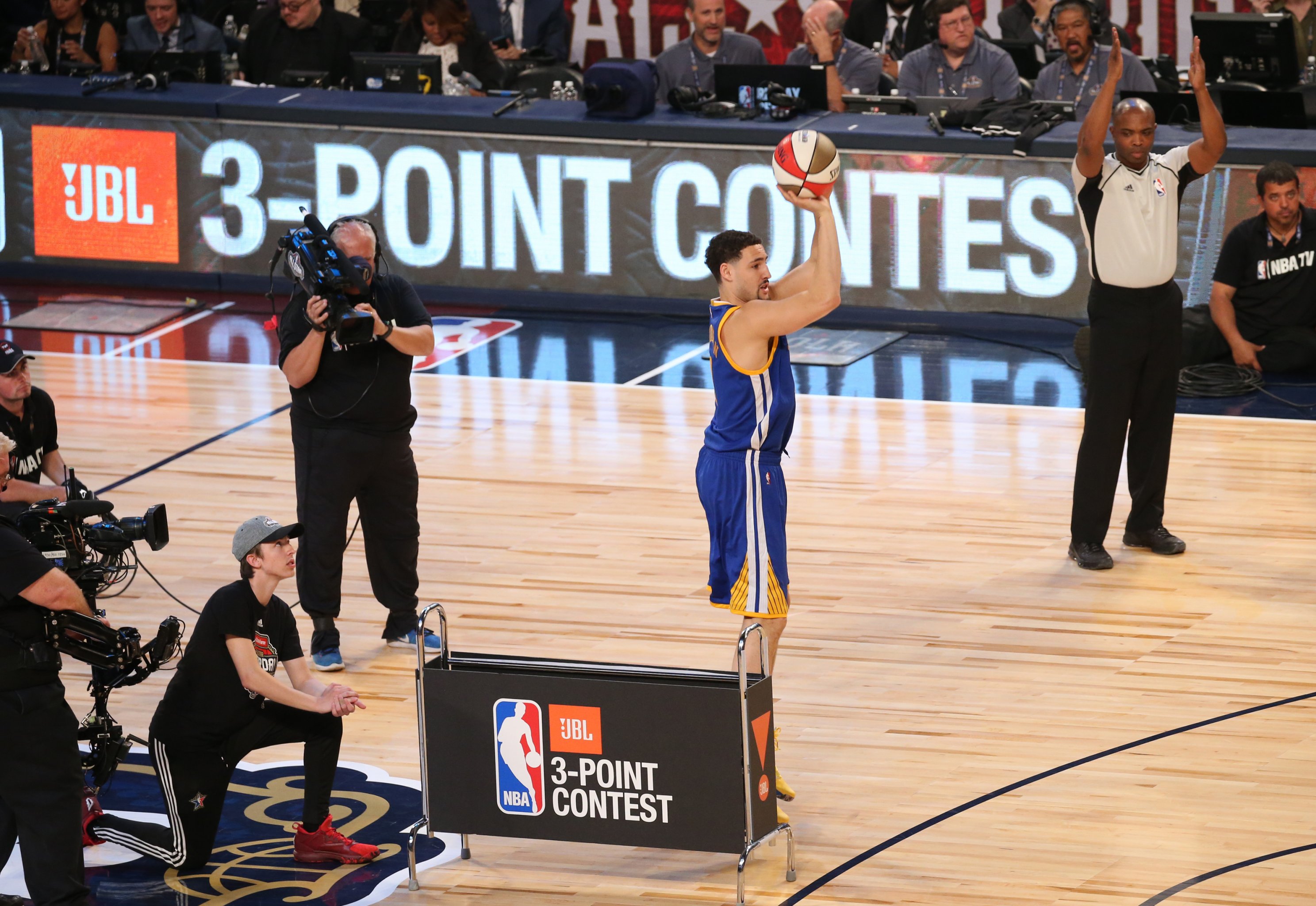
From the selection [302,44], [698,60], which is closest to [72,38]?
[302,44]

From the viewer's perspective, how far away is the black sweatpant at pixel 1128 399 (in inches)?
364

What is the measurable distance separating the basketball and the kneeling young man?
7.00 feet

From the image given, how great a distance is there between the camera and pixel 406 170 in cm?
1487

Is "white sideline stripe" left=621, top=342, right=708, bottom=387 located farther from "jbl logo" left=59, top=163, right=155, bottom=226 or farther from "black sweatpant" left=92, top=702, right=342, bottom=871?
"black sweatpant" left=92, top=702, right=342, bottom=871

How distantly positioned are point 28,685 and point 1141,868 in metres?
3.63

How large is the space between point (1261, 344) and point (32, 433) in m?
7.78

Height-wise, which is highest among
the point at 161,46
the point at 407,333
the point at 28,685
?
the point at 161,46

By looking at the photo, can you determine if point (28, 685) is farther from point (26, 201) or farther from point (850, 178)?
point (26, 201)

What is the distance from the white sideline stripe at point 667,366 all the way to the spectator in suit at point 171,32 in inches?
238

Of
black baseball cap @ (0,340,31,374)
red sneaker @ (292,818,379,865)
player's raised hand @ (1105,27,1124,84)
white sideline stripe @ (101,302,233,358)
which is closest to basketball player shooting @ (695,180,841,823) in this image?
red sneaker @ (292,818,379,865)

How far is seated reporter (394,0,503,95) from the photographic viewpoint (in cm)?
1594

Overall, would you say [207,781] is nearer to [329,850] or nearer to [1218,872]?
→ [329,850]

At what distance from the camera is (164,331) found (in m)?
14.6

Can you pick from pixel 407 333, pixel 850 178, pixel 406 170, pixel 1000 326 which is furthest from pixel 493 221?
pixel 407 333
